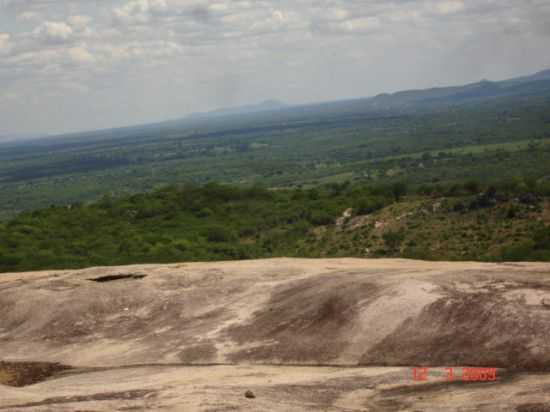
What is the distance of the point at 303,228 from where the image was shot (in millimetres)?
63812

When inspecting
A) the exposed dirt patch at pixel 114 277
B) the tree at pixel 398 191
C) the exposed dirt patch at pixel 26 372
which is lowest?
the tree at pixel 398 191

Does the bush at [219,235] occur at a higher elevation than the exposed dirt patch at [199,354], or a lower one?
lower

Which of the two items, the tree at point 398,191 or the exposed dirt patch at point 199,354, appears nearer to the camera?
the exposed dirt patch at point 199,354

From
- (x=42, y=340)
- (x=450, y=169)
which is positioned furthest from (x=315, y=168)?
(x=42, y=340)

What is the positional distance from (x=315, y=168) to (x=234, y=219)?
4720 inches

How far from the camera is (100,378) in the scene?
19453mm

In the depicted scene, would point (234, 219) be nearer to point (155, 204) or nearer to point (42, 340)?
point (155, 204)
